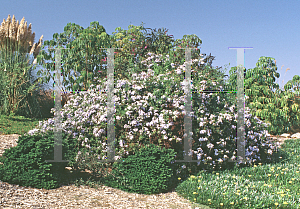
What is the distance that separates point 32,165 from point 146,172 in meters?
1.73

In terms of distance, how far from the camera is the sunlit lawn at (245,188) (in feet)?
11.9

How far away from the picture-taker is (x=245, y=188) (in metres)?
4.05

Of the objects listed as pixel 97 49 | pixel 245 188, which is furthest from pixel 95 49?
pixel 245 188

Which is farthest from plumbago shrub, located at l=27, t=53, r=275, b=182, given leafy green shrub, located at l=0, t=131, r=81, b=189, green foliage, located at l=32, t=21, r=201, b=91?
green foliage, located at l=32, t=21, r=201, b=91

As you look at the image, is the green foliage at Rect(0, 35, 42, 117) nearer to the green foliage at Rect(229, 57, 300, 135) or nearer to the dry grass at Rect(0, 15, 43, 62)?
the dry grass at Rect(0, 15, 43, 62)

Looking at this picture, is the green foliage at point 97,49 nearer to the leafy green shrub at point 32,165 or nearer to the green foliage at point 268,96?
the leafy green shrub at point 32,165

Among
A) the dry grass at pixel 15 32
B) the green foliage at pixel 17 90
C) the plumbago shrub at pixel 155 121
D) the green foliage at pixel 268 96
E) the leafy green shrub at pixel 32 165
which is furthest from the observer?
the dry grass at pixel 15 32

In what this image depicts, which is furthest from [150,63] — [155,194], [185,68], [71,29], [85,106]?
[71,29]

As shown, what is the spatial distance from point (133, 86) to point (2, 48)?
7.98 meters

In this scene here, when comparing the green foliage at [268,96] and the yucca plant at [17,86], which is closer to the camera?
the yucca plant at [17,86]

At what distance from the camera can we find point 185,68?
210 inches

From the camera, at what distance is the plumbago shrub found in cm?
445

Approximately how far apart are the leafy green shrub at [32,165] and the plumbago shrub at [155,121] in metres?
0.51

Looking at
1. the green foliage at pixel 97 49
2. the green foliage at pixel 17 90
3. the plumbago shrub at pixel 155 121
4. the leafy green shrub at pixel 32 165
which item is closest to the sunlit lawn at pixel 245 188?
the plumbago shrub at pixel 155 121
